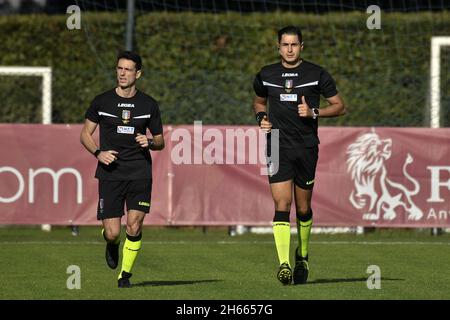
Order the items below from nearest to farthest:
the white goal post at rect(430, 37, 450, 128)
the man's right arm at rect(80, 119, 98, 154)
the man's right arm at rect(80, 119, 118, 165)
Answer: the man's right arm at rect(80, 119, 118, 165)
the man's right arm at rect(80, 119, 98, 154)
the white goal post at rect(430, 37, 450, 128)

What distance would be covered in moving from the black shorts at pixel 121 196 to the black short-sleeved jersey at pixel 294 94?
1319 mm

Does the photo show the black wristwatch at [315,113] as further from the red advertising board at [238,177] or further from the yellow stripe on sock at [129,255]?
the red advertising board at [238,177]

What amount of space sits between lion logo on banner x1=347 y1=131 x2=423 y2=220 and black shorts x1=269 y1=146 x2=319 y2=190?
7.17m

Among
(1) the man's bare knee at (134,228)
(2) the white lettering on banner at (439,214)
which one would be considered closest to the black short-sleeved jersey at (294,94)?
(1) the man's bare knee at (134,228)

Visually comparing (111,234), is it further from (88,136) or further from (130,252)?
(88,136)

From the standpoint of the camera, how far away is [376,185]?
19391 millimetres

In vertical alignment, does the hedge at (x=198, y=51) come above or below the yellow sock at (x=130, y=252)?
above

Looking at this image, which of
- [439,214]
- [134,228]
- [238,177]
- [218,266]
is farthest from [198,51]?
[134,228]

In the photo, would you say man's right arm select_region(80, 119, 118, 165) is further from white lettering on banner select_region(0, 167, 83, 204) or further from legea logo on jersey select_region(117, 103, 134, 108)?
white lettering on banner select_region(0, 167, 83, 204)

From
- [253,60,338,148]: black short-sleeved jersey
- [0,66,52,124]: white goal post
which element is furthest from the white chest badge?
[0,66,52,124]: white goal post

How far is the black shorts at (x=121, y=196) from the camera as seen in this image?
471 inches

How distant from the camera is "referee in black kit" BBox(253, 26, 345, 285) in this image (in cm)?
1205

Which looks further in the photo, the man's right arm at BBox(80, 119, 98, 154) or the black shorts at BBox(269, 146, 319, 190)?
the black shorts at BBox(269, 146, 319, 190)

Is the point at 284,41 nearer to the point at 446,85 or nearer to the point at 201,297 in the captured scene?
the point at 201,297
